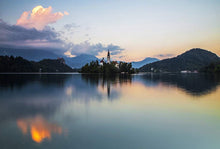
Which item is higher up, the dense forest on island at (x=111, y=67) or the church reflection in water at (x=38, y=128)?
the dense forest on island at (x=111, y=67)

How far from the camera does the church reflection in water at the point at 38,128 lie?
6.82 meters

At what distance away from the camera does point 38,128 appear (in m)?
7.75

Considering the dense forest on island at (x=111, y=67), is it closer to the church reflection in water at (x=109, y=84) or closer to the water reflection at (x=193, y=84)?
the water reflection at (x=193, y=84)

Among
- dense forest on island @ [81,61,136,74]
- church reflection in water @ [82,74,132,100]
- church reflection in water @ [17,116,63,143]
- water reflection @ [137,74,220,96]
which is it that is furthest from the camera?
dense forest on island @ [81,61,136,74]

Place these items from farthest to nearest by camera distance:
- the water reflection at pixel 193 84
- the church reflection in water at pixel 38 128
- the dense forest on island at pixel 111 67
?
the dense forest on island at pixel 111 67 → the water reflection at pixel 193 84 → the church reflection in water at pixel 38 128

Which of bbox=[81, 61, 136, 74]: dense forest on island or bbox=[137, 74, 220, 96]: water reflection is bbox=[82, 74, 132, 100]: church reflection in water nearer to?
bbox=[137, 74, 220, 96]: water reflection

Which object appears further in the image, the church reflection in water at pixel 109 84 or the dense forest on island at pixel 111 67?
the dense forest on island at pixel 111 67

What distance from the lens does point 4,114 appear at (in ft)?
33.5

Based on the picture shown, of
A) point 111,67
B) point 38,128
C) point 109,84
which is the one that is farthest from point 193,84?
point 111,67

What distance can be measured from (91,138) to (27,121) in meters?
4.49

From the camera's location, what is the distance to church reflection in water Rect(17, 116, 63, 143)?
6.82m

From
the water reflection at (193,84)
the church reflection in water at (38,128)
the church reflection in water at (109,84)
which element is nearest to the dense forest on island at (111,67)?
the water reflection at (193,84)

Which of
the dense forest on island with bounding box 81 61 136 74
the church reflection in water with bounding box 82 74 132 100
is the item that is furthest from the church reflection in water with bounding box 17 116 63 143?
the dense forest on island with bounding box 81 61 136 74

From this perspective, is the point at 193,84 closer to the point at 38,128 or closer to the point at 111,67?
the point at 38,128
